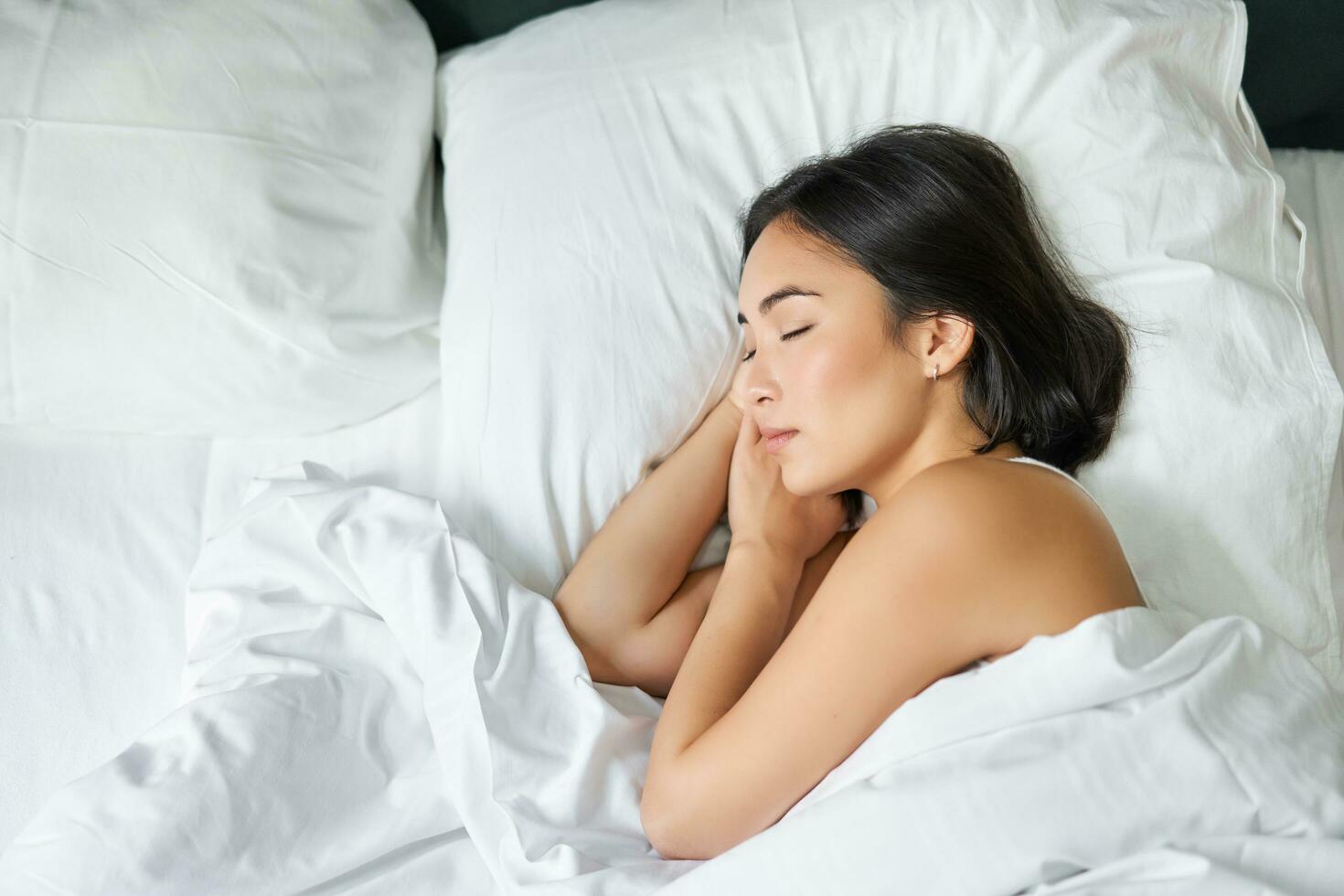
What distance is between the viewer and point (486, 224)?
4.40 feet

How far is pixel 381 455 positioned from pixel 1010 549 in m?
0.84

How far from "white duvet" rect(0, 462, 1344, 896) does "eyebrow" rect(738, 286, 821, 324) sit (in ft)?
1.30

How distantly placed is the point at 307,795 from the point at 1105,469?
0.89 m

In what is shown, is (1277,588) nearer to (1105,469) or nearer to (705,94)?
(1105,469)

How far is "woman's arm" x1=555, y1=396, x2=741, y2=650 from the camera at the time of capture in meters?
1.21

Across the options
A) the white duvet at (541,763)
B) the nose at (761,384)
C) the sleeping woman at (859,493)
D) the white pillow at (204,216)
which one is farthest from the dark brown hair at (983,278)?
the white pillow at (204,216)

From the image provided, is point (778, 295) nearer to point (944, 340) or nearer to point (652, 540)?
point (944, 340)

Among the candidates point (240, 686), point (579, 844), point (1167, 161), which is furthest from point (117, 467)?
point (1167, 161)

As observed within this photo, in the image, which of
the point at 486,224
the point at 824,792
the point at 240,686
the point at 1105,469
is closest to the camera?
the point at 824,792

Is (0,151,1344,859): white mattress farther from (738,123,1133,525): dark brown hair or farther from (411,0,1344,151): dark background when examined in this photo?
(738,123,1133,525): dark brown hair

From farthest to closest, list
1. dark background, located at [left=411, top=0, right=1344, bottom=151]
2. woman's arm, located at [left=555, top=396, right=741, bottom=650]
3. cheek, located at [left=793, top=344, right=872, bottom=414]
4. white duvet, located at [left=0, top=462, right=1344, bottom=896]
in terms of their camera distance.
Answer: dark background, located at [left=411, top=0, right=1344, bottom=151]
woman's arm, located at [left=555, top=396, right=741, bottom=650]
cheek, located at [left=793, top=344, right=872, bottom=414]
white duvet, located at [left=0, top=462, right=1344, bottom=896]

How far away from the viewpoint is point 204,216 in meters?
1.28

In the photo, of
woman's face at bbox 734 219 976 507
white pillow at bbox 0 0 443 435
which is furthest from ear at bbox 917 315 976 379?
white pillow at bbox 0 0 443 435

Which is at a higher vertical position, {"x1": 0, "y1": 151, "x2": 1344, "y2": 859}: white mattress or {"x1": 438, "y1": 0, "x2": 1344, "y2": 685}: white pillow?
{"x1": 438, "y1": 0, "x2": 1344, "y2": 685}: white pillow
